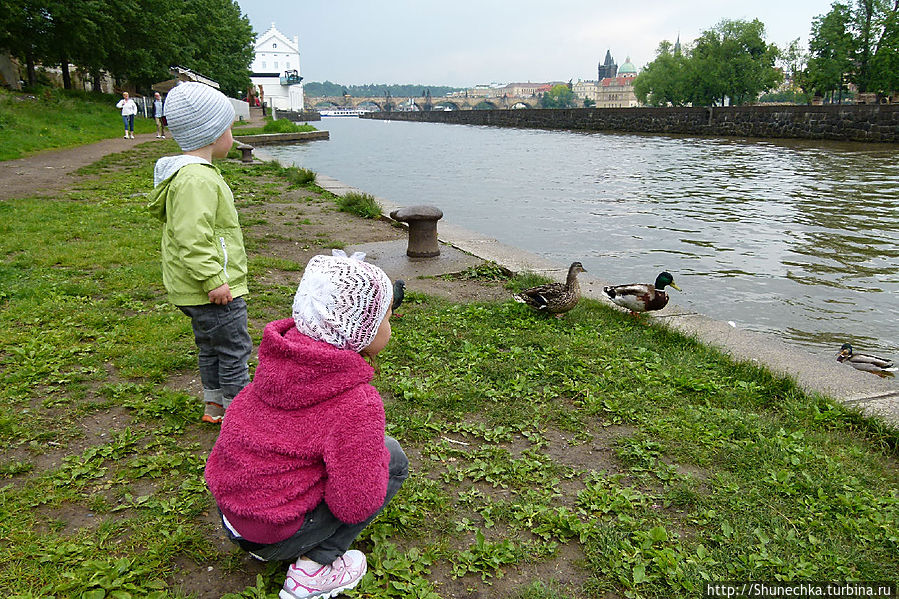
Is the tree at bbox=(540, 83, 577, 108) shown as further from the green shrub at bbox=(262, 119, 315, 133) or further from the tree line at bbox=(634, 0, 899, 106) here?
the green shrub at bbox=(262, 119, 315, 133)

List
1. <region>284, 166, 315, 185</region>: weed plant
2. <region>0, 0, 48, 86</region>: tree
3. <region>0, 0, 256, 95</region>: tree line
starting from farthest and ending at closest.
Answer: <region>0, 0, 256, 95</region>: tree line → <region>0, 0, 48, 86</region>: tree → <region>284, 166, 315, 185</region>: weed plant

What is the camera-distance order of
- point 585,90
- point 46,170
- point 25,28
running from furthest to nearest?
point 585,90 → point 25,28 → point 46,170

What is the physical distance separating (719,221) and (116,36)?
29.9 m

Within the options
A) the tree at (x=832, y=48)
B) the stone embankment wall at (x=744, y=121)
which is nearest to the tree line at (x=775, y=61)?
the tree at (x=832, y=48)

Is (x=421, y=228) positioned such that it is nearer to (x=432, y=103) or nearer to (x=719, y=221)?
(x=719, y=221)

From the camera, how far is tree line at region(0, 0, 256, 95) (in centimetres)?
2627

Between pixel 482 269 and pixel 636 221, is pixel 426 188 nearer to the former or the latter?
pixel 636 221

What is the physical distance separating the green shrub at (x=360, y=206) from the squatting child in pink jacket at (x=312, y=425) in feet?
28.0

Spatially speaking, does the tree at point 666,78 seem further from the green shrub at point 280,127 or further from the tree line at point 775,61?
the green shrub at point 280,127

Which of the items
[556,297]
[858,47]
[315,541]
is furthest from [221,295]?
[858,47]

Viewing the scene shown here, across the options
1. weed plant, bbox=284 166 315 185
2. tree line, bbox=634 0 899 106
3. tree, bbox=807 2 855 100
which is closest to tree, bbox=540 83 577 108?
tree line, bbox=634 0 899 106

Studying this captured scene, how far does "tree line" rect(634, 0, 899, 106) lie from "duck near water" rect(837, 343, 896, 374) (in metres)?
53.7

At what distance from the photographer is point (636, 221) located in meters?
12.7

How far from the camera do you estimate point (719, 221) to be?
1270 cm
